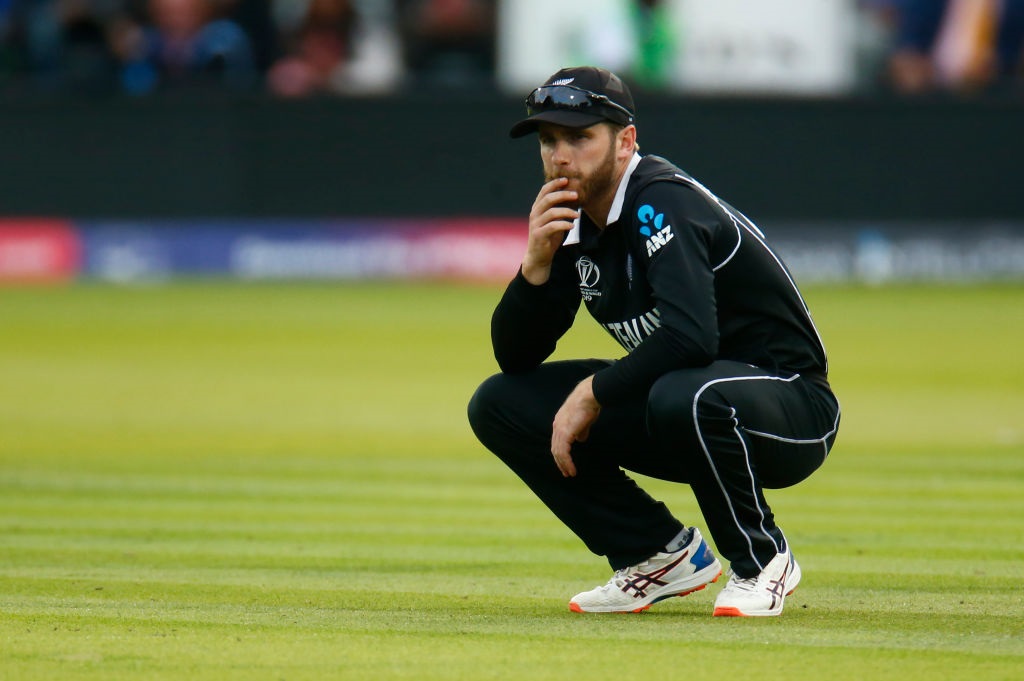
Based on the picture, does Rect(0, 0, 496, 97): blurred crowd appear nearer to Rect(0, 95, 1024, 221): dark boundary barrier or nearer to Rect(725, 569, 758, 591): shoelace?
Rect(0, 95, 1024, 221): dark boundary barrier

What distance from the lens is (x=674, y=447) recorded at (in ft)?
17.2

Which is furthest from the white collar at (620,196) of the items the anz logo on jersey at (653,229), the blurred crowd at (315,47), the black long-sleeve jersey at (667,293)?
the blurred crowd at (315,47)

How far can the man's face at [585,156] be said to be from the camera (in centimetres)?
536

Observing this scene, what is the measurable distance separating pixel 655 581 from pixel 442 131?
56.0 feet

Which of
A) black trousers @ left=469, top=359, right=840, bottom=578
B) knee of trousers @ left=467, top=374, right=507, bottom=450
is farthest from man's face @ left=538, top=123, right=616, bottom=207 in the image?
knee of trousers @ left=467, top=374, right=507, bottom=450

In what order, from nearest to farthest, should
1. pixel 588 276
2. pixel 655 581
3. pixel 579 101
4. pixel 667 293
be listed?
1. pixel 667 293
2. pixel 579 101
3. pixel 588 276
4. pixel 655 581

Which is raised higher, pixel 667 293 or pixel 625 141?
pixel 625 141

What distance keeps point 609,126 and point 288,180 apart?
17.3 metres

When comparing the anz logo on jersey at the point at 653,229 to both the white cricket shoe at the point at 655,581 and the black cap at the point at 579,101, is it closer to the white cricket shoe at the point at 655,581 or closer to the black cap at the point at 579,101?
the black cap at the point at 579,101

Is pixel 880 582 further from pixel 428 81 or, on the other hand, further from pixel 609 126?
pixel 428 81

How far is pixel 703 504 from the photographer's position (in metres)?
5.36

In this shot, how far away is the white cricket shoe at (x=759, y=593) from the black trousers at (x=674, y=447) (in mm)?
34

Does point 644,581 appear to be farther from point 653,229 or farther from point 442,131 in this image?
point 442,131

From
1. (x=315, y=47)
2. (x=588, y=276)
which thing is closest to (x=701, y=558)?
(x=588, y=276)
